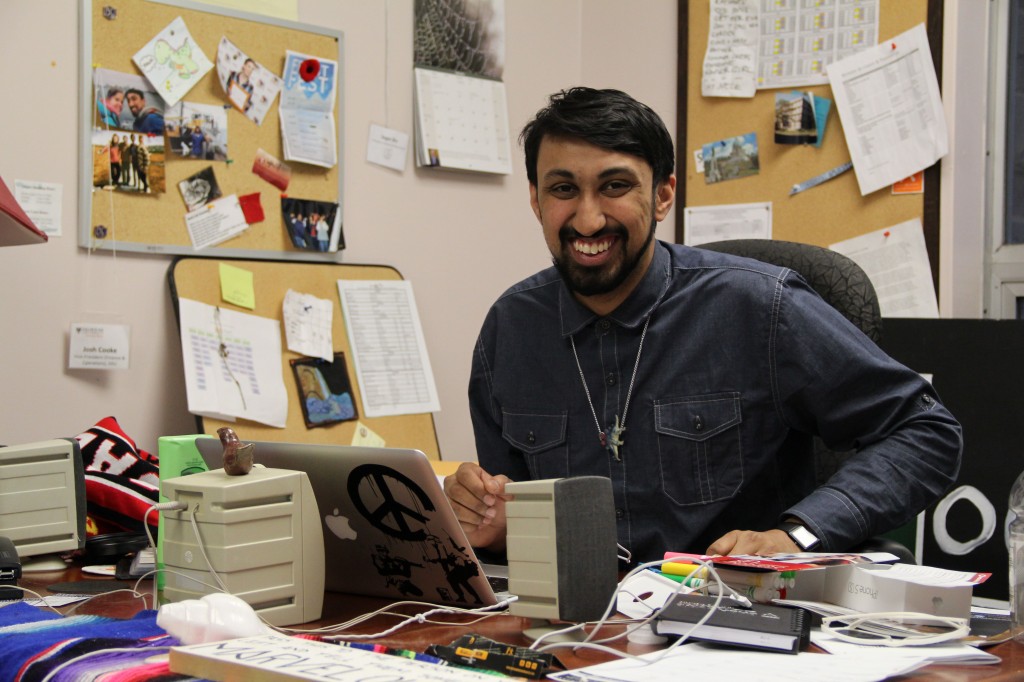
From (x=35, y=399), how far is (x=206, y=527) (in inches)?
57.8

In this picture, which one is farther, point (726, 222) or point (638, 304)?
point (726, 222)

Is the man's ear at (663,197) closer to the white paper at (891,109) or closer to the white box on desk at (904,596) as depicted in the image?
the white box on desk at (904,596)

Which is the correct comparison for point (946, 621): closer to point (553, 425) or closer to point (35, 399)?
point (553, 425)

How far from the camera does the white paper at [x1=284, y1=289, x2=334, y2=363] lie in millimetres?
2715

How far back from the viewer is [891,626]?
3.43 ft

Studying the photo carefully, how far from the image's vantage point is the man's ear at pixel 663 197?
1810 millimetres

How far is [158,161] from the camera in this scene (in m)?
2.54

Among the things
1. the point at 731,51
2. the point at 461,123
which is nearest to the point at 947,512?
the point at 731,51

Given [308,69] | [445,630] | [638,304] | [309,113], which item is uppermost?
[308,69]

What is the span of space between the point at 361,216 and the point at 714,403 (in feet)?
4.95

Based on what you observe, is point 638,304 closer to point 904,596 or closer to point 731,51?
point 904,596

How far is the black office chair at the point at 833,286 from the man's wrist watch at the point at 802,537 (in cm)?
39

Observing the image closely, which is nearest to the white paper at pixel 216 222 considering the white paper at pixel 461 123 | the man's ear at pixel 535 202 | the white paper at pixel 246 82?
the white paper at pixel 246 82

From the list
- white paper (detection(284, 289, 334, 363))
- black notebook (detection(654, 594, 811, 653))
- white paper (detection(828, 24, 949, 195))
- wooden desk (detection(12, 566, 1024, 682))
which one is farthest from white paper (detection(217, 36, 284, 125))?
black notebook (detection(654, 594, 811, 653))
